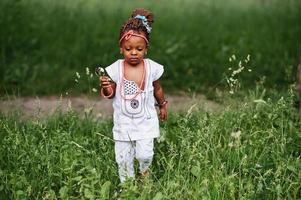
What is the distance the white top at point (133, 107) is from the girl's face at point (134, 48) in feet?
0.34

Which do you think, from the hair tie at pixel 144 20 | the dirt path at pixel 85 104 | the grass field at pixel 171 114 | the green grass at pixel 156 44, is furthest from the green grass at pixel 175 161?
the green grass at pixel 156 44

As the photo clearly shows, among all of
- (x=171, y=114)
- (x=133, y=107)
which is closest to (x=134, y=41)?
(x=133, y=107)

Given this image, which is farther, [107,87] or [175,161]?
[175,161]

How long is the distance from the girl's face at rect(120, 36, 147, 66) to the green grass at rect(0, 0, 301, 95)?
94.8 inches

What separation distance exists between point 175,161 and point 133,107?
0.60m

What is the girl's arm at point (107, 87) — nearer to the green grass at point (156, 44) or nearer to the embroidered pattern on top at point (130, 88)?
the embroidered pattern on top at point (130, 88)

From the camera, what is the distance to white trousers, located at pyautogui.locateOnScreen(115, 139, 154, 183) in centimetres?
409

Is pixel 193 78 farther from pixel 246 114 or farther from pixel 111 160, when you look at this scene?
pixel 111 160

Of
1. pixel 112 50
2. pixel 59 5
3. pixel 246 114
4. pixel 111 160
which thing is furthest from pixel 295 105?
pixel 59 5

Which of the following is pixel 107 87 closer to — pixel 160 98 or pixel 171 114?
pixel 160 98

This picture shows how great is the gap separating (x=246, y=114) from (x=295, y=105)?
2.46 ft

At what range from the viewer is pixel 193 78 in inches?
289

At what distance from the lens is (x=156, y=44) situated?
8094 millimetres

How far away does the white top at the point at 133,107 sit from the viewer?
405 cm
